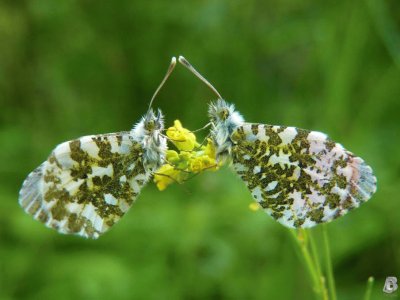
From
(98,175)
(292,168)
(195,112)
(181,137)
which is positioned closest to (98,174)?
(98,175)

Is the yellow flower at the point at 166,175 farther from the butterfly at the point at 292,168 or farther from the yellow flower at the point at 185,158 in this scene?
the butterfly at the point at 292,168

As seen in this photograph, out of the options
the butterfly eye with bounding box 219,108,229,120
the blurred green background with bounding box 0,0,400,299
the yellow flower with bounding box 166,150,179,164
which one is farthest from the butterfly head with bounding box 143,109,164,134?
the blurred green background with bounding box 0,0,400,299

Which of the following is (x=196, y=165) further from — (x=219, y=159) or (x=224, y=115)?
(x=224, y=115)

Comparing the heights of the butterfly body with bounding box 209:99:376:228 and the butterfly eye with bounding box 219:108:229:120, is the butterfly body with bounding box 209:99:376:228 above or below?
below

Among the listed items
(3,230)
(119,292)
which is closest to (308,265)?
(119,292)

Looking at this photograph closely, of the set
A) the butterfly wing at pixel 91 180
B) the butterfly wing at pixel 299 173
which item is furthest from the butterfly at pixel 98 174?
the butterfly wing at pixel 299 173

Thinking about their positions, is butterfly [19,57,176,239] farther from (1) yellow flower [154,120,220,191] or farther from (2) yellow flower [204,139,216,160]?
(2) yellow flower [204,139,216,160]
